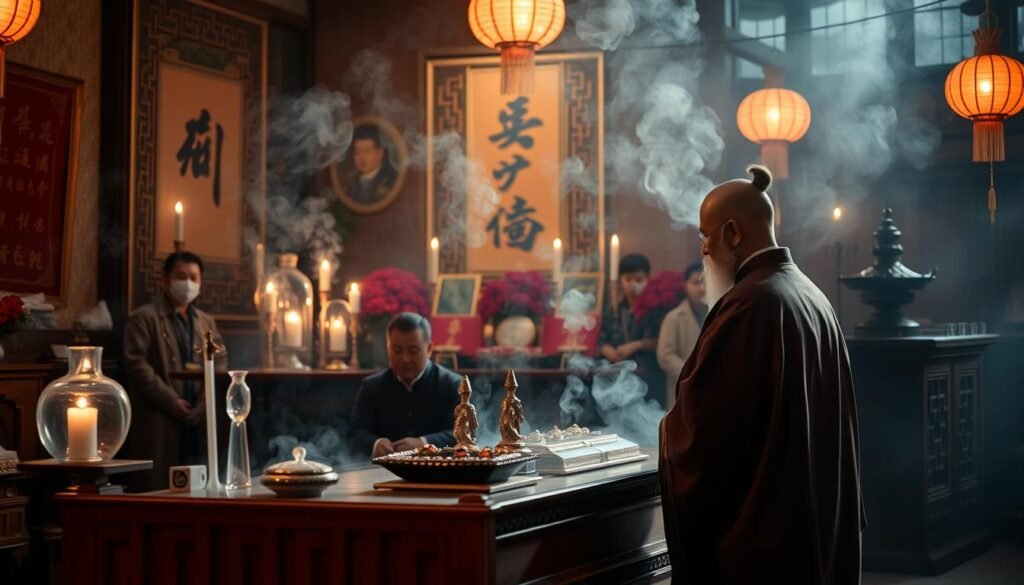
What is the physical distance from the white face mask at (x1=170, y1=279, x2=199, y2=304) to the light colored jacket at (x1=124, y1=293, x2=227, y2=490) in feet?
0.27

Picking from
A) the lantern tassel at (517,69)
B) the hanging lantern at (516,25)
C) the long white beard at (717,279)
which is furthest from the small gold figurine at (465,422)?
the hanging lantern at (516,25)

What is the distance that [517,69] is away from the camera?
19.7 ft

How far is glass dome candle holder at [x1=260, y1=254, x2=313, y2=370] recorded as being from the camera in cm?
741

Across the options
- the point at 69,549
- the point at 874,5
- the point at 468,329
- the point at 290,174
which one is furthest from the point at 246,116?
the point at 69,549

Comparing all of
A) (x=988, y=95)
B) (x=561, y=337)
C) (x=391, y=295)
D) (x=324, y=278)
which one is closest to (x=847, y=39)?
(x=988, y=95)

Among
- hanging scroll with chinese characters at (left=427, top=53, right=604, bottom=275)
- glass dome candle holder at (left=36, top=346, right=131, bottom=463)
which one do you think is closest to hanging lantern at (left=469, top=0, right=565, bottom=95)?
hanging scroll with chinese characters at (left=427, top=53, right=604, bottom=275)

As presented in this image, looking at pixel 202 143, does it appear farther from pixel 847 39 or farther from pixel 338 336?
pixel 847 39

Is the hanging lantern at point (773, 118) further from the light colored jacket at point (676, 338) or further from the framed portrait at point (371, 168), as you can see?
the framed portrait at point (371, 168)

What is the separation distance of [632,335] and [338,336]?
1.56 meters

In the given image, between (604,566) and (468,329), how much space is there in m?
4.42

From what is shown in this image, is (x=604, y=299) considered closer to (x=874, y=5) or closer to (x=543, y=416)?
(x=543, y=416)

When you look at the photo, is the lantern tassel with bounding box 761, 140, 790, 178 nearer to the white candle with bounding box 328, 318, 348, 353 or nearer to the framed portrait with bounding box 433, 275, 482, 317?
the framed portrait with bounding box 433, 275, 482, 317

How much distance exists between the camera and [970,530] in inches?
280

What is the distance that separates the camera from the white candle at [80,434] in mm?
3441
